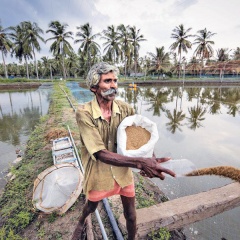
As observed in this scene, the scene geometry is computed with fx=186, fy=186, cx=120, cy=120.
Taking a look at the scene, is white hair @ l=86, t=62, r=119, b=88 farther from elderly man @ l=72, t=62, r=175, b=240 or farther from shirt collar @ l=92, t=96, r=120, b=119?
shirt collar @ l=92, t=96, r=120, b=119

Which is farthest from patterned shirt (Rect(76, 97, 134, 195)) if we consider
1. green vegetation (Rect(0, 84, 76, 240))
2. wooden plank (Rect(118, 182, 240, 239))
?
green vegetation (Rect(0, 84, 76, 240))

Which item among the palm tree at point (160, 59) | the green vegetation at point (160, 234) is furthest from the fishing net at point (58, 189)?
the palm tree at point (160, 59)

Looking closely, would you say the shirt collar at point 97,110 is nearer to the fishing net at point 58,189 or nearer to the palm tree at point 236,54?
the fishing net at point 58,189

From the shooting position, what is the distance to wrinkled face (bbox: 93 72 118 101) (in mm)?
1259

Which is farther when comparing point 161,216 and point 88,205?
point 161,216

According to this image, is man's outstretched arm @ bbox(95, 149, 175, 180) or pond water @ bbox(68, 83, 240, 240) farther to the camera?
pond water @ bbox(68, 83, 240, 240)

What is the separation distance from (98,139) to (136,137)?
0.82 ft

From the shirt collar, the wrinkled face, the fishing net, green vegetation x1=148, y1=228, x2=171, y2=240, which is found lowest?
green vegetation x1=148, y1=228, x2=171, y2=240

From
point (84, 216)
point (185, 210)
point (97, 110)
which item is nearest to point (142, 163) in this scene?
point (97, 110)

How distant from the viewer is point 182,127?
694 centimetres

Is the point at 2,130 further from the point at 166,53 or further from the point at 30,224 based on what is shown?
the point at 166,53

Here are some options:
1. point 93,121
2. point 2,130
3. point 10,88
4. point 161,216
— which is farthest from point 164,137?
point 10,88

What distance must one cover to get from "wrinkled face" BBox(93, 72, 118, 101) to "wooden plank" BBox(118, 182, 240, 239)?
1.44 metres

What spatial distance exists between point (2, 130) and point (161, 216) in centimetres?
705
